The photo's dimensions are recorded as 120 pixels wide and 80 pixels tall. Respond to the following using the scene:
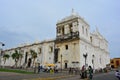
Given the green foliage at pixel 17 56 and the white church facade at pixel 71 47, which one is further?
the green foliage at pixel 17 56

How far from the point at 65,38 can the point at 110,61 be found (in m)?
26.7

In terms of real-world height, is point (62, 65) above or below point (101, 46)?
below

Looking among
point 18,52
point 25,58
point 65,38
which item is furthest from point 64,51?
point 18,52

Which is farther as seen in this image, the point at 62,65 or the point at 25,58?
the point at 25,58

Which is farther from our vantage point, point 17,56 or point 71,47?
point 17,56

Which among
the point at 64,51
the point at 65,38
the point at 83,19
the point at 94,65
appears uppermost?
the point at 83,19

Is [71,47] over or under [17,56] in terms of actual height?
over

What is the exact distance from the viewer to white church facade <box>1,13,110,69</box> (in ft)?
149

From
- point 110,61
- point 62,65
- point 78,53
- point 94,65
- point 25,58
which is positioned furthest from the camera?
point 110,61

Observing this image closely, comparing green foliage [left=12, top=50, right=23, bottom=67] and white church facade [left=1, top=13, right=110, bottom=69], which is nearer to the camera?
white church facade [left=1, top=13, right=110, bottom=69]

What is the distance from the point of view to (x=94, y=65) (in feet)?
171

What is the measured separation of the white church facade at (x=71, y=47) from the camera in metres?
45.3

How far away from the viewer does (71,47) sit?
46.5 metres

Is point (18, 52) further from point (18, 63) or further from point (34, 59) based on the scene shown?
point (34, 59)
